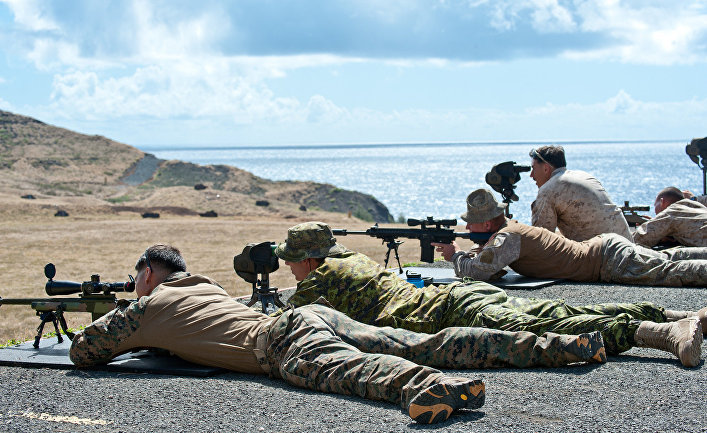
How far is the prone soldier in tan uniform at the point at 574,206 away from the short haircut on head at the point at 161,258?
16.2 ft

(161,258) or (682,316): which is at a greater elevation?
(161,258)

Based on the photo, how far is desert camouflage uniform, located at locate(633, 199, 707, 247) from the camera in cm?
959

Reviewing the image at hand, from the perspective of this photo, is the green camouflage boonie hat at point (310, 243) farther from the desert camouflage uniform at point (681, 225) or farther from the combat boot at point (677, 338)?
the desert camouflage uniform at point (681, 225)

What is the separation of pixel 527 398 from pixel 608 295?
3830 mm

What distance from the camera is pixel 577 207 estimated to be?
9250 millimetres

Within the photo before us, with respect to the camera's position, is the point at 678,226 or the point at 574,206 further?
the point at 678,226

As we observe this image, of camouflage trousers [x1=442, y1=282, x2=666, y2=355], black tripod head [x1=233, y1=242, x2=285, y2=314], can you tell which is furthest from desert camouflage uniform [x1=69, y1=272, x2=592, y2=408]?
black tripod head [x1=233, y1=242, x2=285, y2=314]

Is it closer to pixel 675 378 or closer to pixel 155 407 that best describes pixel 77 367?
pixel 155 407

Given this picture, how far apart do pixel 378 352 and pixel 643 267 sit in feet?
14.6

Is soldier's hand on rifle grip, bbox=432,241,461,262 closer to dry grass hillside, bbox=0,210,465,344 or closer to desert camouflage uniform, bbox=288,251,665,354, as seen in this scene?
desert camouflage uniform, bbox=288,251,665,354

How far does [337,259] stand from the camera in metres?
5.89

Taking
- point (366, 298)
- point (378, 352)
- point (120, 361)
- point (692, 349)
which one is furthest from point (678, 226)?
point (120, 361)

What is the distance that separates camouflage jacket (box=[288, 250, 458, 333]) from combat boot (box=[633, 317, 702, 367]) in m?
1.32

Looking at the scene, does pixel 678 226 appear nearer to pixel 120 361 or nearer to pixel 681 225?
pixel 681 225
